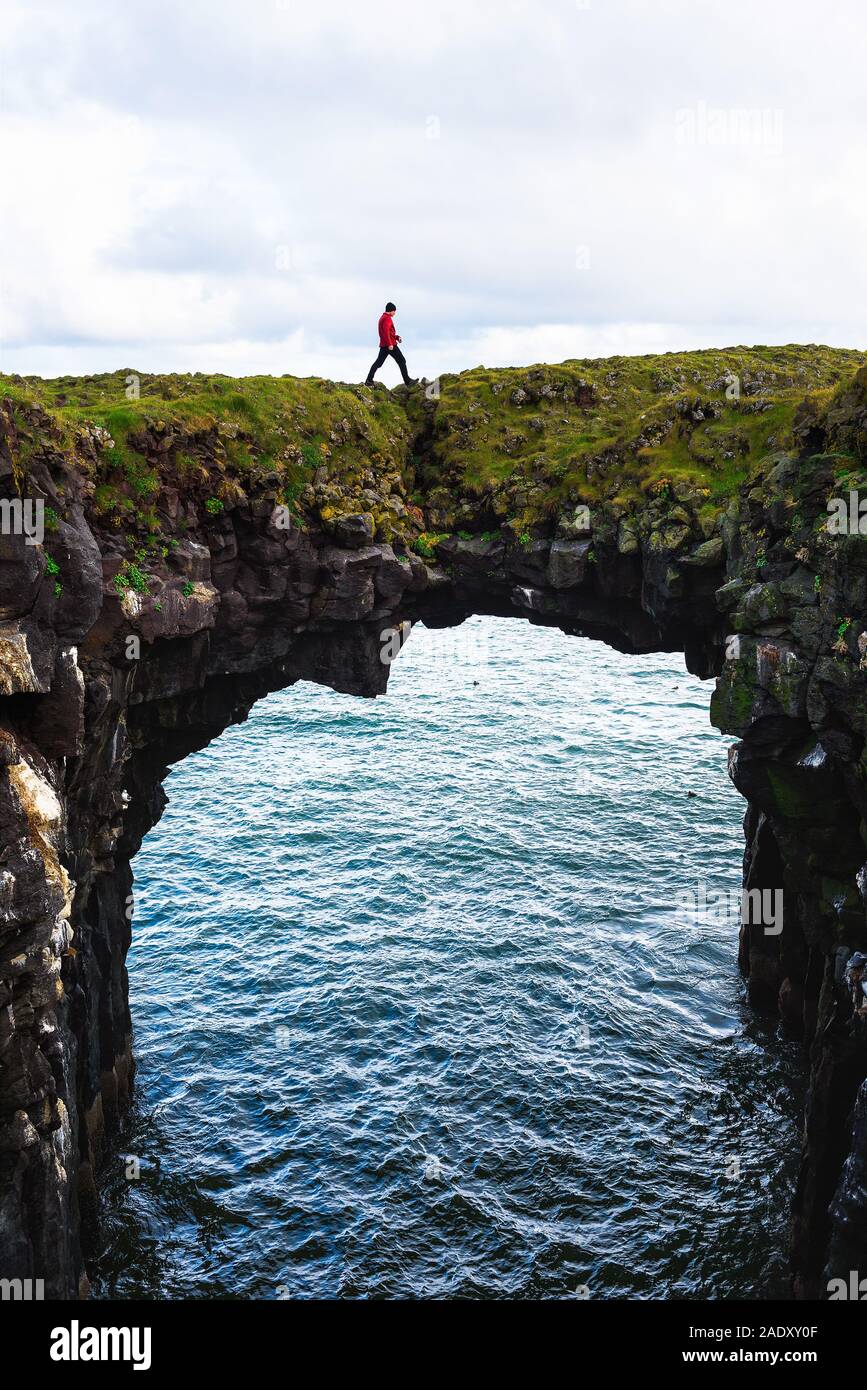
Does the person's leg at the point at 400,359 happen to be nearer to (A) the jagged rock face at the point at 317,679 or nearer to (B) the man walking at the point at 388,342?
(B) the man walking at the point at 388,342

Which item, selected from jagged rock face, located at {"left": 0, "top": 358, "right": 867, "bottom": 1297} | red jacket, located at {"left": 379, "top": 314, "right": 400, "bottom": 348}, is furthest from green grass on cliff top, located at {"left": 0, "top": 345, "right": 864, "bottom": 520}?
red jacket, located at {"left": 379, "top": 314, "right": 400, "bottom": 348}

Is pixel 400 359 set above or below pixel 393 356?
below

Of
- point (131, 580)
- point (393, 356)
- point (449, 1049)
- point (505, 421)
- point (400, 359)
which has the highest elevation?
point (393, 356)

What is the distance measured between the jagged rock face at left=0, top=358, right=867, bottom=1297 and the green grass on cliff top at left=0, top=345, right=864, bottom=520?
6.10 ft

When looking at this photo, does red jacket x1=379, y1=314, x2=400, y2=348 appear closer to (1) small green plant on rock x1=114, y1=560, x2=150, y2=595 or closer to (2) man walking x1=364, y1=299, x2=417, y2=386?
(2) man walking x1=364, y1=299, x2=417, y2=386

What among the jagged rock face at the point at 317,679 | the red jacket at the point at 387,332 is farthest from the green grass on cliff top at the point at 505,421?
the red jacket at the point at 387,332

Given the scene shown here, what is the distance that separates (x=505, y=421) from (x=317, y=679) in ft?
51.5

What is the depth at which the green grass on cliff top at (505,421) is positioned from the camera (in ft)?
134

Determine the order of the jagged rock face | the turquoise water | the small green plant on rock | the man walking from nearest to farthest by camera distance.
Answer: the jagged rock face → the small green plant on rock → the turquoise water → the man walking

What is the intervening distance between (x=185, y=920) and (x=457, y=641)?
79536 millimetres

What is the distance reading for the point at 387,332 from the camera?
46750 millimetres

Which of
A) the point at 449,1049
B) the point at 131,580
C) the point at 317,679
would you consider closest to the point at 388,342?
the point at 317,679

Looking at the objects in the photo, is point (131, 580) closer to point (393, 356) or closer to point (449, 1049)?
point (393, 356)

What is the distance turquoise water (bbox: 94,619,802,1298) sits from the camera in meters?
34.4
